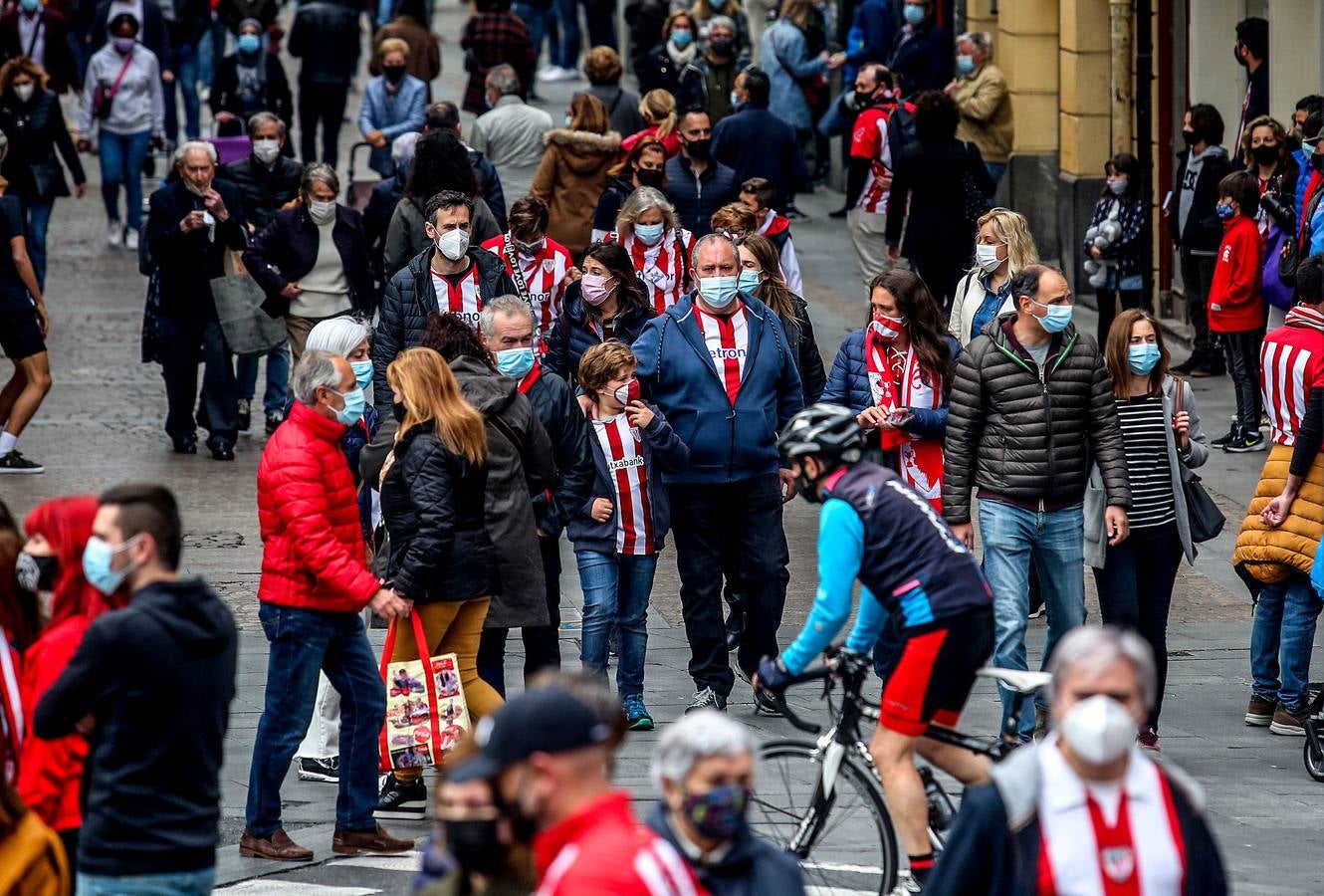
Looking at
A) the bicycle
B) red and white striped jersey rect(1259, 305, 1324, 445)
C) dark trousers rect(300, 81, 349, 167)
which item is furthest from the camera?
dark trousers rect(300, 81, 349, 167)

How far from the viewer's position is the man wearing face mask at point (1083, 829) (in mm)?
4629

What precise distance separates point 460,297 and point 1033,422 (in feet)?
10.6

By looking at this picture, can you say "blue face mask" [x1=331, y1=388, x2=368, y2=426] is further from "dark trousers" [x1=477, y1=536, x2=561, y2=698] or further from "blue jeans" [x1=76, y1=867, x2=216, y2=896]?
"blue jeans" [x1=76, y1=867, x2=216, y2=896]

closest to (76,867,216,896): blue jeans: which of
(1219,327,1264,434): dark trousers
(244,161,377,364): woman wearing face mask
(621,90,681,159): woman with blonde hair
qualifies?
(244,161,377,364): woman wearing face mask

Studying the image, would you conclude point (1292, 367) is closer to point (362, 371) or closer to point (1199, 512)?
point (1199, 512)

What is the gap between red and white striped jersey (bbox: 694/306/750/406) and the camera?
9445 millimetres

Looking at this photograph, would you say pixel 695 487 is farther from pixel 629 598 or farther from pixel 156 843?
pixel 156 843

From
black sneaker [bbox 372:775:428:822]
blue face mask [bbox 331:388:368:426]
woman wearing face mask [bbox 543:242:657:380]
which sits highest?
woman wearing face mask [bbox 543:242:657:380]

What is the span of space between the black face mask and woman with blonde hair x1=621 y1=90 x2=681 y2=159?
11247mm

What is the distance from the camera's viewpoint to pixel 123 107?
64.2 ft

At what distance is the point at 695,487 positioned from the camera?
9.41 metres

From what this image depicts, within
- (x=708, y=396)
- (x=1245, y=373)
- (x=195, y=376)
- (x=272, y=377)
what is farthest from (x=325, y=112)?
(x=708, y=396)

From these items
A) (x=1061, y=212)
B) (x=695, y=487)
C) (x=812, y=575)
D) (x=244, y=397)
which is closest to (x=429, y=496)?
(x=695, y=487)

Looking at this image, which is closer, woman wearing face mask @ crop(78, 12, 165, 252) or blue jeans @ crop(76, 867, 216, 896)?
blue jeans @ crop(76, 867, 216, 896)
